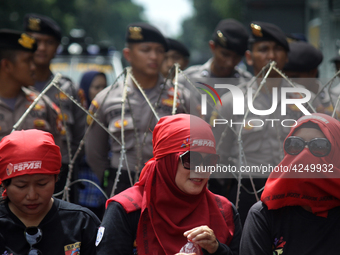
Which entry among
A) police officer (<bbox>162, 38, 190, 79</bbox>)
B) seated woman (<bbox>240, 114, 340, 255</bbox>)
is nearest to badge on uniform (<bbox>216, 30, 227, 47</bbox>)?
police officer (<bbox>162, 38, 190, 79</bbox>)

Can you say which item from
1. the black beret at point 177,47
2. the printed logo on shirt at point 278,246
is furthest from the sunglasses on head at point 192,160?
the black beret at point 177,47

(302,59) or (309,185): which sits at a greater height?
(302,59)

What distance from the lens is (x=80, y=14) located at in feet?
104

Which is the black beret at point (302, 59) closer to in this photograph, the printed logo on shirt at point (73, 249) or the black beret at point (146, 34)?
the black beret at point (146, 34)

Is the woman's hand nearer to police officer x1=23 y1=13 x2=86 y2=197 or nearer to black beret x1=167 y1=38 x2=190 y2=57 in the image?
police officer x1=23 y1=13 x2=86 y2=197

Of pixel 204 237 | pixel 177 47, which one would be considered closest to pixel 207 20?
pixel 177 47

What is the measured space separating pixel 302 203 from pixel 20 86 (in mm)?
2576

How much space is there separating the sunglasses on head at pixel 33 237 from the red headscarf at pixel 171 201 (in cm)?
37

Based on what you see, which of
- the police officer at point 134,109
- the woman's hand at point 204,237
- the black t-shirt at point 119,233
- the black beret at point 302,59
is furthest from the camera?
the black beret at point 302,59

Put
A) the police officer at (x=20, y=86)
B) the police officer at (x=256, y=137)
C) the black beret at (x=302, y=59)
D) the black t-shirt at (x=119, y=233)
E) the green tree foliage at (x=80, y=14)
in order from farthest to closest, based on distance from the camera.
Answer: the green tree foliage at (x=80, y=14) < the black beret at (x=302, y=59) < the police officer at (x=20, y=86) < the police officer at (x=256, y=137) < the black t-shirt at (x=119, y=233)

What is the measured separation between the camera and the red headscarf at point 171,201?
219 cm

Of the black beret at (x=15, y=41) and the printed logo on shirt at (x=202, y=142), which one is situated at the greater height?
the black beret at (x=15, y=41)

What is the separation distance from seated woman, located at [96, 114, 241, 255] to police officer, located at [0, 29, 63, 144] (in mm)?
1710

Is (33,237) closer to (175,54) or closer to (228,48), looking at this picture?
(228,48)
